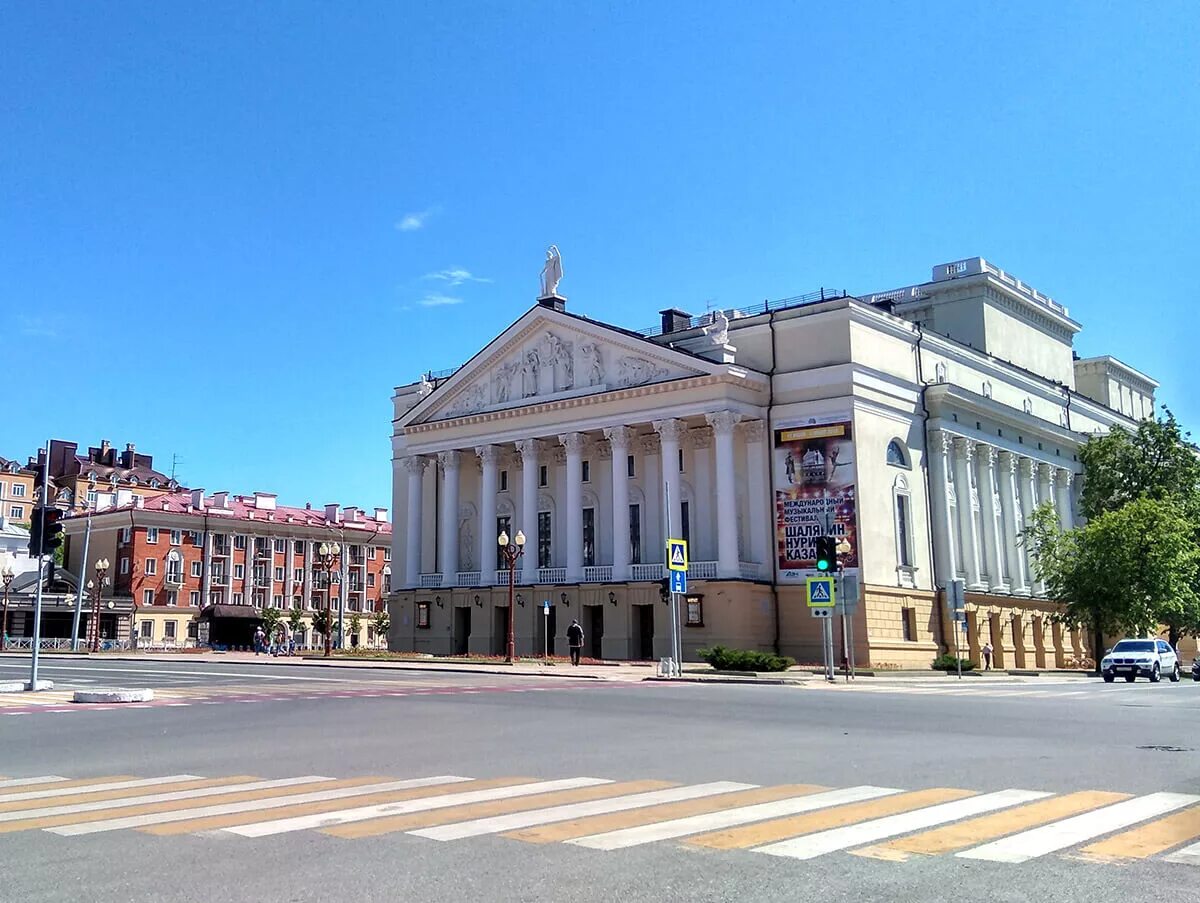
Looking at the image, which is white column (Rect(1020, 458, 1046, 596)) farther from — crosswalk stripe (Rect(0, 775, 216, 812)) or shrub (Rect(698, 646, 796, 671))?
crosswalk stripe (Rect(0, 775, 216, 812))

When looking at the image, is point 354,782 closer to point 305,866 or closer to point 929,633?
point 305,866

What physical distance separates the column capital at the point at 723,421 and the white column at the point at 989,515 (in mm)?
15947

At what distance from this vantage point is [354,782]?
10.6 m

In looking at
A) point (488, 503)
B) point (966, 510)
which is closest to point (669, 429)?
point (488, 503)

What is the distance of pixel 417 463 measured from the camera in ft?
222

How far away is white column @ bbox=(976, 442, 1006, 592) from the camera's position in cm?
6169

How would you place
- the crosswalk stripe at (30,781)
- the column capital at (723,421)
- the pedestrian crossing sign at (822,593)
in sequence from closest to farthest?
the crosswalk stripe at (30,781) < the pedestrian crossing sign at (822,593) < the column capital at (723,421)

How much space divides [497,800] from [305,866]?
2.72 meters

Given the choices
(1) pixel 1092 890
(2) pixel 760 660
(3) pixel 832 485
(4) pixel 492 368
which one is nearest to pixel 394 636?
(4) pixel 492 368

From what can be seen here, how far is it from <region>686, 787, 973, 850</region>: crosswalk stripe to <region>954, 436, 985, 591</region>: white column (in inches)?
2044

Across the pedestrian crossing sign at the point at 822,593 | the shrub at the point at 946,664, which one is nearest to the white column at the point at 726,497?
the shrub at the point at 946,664

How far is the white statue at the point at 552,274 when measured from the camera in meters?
64.6

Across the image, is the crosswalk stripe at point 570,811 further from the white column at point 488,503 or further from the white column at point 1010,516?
the white column at point 1010,516

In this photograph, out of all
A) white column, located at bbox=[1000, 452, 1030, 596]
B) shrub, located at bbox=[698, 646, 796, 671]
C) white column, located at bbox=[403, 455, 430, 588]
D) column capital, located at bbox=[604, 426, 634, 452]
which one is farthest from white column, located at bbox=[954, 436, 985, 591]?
white column, located at bbox=[403, 455, 430, 588]
